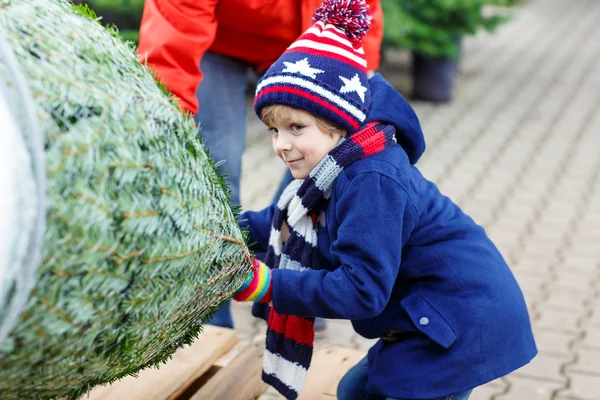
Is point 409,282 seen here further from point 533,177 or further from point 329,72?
point 533,177

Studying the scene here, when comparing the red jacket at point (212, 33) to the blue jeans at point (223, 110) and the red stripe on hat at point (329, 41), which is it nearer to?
the blue jeans at point (223, 110)

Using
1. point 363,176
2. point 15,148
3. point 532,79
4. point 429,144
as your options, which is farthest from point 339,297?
point 532,79

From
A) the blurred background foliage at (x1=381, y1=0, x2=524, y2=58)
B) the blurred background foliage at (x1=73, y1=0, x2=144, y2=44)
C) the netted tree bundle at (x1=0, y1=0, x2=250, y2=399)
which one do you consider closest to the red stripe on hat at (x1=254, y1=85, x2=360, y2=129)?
the netted tree bundle at (x1=0, y1=0, x2=250, y2=399)

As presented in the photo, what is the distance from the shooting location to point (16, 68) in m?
1.33

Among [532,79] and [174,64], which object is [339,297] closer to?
[174,64]

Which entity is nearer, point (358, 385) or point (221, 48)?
point (358, 385)

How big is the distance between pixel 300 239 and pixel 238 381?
2.26 ft

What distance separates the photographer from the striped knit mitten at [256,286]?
80.9 inches

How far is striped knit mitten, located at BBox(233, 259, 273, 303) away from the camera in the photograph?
2.05 metres

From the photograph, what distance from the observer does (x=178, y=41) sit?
2.59 meters

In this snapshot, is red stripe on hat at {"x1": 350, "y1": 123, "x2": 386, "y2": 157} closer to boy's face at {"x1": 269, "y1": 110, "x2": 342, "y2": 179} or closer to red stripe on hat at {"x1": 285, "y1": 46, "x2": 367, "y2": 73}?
boy's face at {"x1": 269, "y1": 110, "x2": 342, "y2": 179}

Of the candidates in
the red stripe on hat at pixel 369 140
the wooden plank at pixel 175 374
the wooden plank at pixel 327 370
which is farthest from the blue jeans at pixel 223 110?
the red stripe on hat at pixel 369 140

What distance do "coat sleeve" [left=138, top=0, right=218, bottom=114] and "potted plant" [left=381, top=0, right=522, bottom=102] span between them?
4508 mm

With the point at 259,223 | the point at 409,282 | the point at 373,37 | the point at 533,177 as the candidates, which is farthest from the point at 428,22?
the point at 409,282
